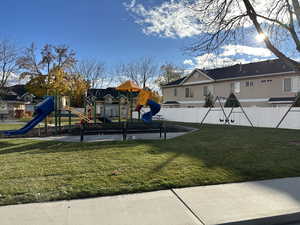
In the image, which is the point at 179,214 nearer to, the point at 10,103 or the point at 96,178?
the point at 96,178

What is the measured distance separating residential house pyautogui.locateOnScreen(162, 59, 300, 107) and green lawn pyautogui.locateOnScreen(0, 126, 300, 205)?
1623 centimetres

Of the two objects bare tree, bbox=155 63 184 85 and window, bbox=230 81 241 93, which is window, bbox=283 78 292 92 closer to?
window, bbox=230 81 241 93

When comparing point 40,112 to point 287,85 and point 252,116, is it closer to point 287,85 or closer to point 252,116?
point 252,116

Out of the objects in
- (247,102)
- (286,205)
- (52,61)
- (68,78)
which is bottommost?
(286,205)

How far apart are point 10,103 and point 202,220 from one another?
1990 inches

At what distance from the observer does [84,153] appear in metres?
7.23

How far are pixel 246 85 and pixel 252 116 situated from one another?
9319 millimetres

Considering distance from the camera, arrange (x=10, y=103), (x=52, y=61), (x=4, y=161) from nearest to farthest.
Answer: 1. (x=4, y=161)
2. (x=52, y=61)
3. (x=10, y=103)

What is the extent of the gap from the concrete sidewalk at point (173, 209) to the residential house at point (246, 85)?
18856 mm

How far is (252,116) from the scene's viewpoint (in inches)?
758

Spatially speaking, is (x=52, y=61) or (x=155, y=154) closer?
(x=155, y=154)

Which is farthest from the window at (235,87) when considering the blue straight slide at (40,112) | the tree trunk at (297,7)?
the blue straight slide at (40,112)

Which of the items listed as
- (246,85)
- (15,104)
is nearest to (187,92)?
(246,85)

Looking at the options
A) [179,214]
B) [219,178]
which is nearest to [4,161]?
[179,214]
